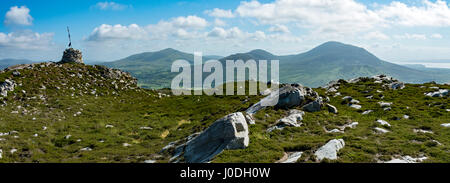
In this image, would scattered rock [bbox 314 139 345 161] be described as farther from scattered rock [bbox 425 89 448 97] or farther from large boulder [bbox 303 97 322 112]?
scattered rock [bbox 425 89 448 97]

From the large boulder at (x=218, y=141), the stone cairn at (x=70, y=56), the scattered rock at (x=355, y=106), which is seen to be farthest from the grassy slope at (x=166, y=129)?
the stone cairn at (x=70, y=56)

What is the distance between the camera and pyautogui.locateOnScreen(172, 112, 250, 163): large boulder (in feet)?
53.0

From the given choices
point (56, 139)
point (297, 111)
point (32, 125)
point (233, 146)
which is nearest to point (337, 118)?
point (297, 111)

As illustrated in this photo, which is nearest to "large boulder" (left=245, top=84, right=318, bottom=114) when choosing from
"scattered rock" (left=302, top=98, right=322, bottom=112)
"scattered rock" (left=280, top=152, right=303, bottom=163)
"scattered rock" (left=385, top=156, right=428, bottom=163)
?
"scattered rock" (left=302, top=98, right=322, bottom=112)

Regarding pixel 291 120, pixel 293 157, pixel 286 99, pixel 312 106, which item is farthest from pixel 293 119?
pixel 293 157

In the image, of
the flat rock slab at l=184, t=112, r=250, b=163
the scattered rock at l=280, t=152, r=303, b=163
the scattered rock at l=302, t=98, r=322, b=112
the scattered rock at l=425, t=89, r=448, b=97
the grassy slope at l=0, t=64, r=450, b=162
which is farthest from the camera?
the scattered rock at l=425, t=89, r=448, b=97

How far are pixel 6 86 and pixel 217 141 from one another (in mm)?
44281

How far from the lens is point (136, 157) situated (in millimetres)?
18891

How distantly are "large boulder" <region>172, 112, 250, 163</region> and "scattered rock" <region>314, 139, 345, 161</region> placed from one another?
4963mm

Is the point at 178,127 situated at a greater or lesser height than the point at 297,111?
lesser

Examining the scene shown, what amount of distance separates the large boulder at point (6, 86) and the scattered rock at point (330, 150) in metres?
48.8

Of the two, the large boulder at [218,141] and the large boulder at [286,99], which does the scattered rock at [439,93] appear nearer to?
the large boulder at [286,99]
